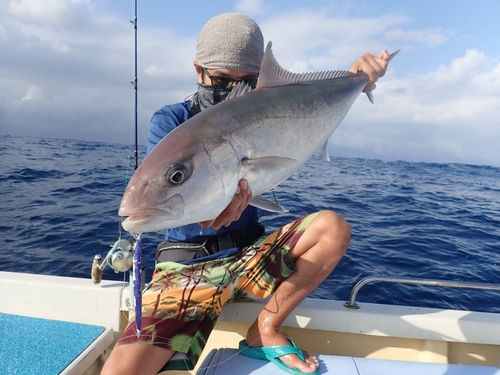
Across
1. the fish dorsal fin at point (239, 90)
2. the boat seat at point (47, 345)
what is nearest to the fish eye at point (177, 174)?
the fish dorsal fin at point (239, 90)

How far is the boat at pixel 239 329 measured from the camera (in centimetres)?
278

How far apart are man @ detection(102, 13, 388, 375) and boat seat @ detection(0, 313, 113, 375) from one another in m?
0.62

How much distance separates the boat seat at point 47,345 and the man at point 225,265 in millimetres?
621

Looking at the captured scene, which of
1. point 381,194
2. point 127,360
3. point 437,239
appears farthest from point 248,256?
point 381,194

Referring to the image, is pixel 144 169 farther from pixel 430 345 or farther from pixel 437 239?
pixel 437 239

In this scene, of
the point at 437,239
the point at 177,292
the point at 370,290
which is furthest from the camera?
the point at 437,239

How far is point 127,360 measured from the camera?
7.69 feet

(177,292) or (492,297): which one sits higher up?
(177,292)

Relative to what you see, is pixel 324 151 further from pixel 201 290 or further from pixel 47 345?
pixel 47 345

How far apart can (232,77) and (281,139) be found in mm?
807

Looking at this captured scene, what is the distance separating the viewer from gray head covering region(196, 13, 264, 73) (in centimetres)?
268

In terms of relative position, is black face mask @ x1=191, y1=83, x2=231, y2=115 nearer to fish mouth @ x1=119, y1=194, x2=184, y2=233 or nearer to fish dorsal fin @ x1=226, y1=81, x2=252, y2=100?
fish dorsal fin @ x1=226, y1=81, x2=252, y2=100

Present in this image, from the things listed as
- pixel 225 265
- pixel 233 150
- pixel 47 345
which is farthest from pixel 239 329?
pixel 233 150

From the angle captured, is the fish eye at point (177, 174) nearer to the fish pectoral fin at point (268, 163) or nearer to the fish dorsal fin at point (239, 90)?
the fish pectoral fin at point (268, 163)
